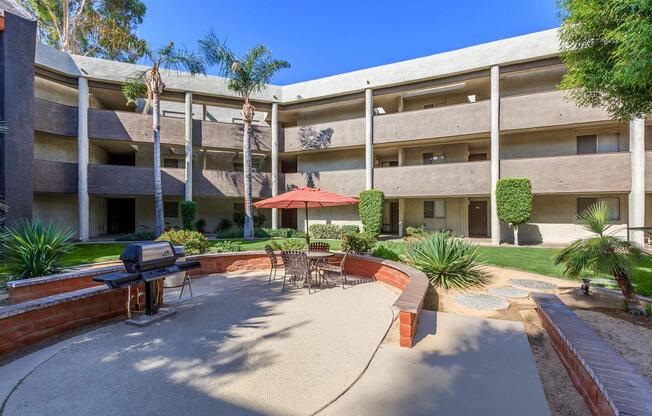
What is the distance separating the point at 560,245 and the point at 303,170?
52.1 ft

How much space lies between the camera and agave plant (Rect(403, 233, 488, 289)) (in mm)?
7586

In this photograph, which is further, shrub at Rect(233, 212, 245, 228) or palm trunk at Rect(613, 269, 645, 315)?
shrub at Rect(233, 212, 245, 228)

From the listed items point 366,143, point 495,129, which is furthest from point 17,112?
point 495,129

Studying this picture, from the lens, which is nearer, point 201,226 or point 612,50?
point 612,50

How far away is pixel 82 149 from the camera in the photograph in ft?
54.3

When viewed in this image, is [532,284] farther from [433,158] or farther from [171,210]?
[171,210]

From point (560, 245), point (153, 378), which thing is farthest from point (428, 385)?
point (560, 245)

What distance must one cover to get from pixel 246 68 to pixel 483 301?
16.4 meters

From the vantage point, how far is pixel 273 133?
67.1 feet

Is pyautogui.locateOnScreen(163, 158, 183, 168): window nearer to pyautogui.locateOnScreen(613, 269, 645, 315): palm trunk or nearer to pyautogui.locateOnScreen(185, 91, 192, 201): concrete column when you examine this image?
pyautogui.locateOnScreen(185, 91, 192, 201): concrete column

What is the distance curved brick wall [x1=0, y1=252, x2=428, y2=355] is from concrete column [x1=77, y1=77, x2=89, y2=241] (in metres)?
12.7

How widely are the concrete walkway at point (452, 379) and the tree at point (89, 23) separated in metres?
24.6

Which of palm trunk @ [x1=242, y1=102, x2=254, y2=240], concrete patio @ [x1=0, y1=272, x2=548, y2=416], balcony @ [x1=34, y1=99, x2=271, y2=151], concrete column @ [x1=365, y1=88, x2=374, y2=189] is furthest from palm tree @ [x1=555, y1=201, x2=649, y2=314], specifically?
balcony @ [x1=34, y1=99, x2=271, y2=151]

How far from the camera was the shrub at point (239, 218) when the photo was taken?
73.9 feet
